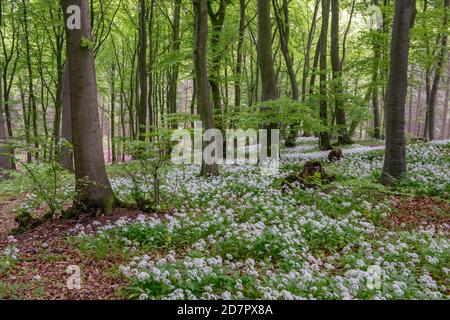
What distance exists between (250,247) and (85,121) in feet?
13.6

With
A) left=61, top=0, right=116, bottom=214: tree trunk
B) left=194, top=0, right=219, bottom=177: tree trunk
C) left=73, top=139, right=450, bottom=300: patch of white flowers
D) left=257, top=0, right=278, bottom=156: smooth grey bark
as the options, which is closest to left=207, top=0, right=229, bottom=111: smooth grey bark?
left=257, top=0, right=278, bottom=156: smooth grey bark

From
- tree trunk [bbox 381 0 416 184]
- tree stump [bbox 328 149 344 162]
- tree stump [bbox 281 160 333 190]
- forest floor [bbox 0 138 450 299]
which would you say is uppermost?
tree trunk [bbox 381 0 416 184]

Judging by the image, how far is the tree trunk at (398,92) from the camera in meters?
9.70

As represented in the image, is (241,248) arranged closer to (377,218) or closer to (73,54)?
(377,218)

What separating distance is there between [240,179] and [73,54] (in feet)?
19.5

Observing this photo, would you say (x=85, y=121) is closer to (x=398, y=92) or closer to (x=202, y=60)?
(x=202, y=60)

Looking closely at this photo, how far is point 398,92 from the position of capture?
9914mm

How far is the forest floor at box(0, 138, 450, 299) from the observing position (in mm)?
4473

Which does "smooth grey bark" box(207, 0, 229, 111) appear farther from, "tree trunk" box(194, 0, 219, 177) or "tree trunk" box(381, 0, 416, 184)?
"tree trunk" box(381, 0, 416, 184)

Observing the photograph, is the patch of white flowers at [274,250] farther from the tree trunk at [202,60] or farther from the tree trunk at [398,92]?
the tree trunk at [202,60]

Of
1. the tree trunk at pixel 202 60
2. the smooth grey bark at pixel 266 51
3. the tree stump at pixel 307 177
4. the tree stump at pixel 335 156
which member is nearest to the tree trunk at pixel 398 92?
the tree stump at pixel 307 177

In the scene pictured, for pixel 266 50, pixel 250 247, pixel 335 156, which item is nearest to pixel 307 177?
pixel 335 156

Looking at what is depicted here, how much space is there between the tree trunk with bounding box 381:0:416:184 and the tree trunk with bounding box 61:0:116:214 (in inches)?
307
